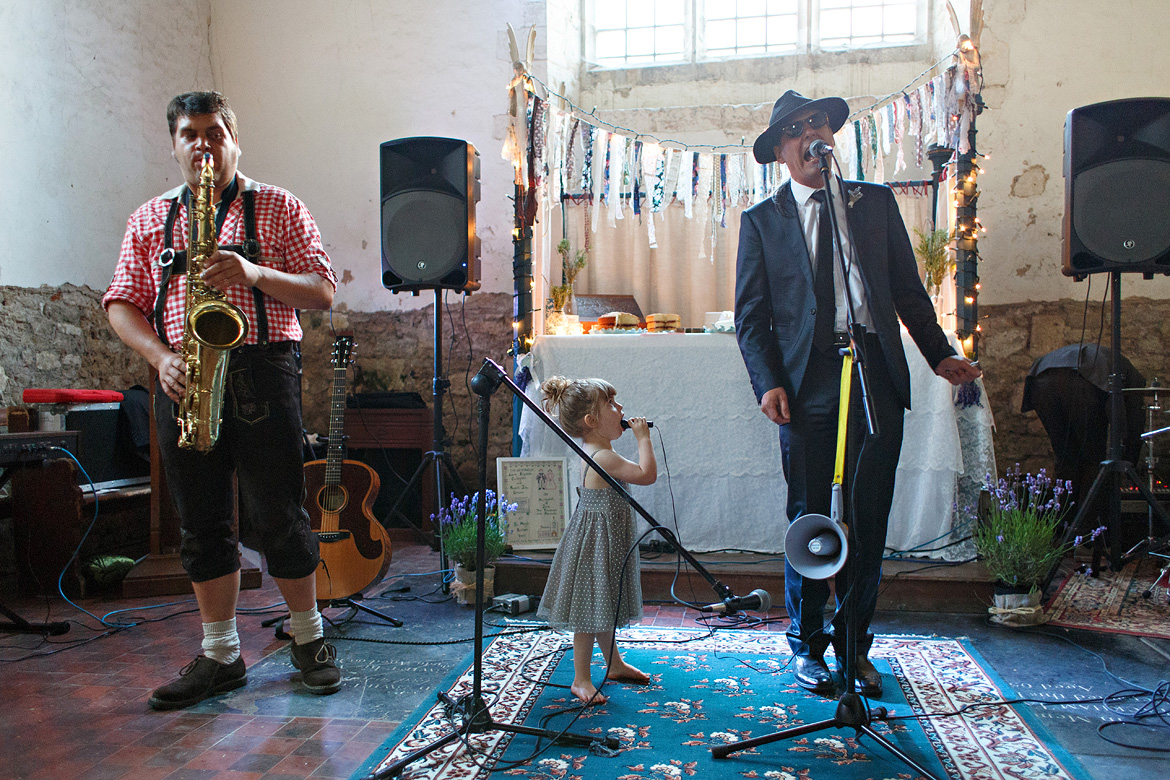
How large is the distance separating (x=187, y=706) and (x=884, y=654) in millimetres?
2114

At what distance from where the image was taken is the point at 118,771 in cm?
193

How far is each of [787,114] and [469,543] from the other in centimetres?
205

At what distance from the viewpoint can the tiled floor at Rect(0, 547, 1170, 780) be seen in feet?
6.40

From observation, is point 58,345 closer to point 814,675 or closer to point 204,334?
point 204,334

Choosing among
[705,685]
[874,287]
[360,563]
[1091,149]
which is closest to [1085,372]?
[1091,149]

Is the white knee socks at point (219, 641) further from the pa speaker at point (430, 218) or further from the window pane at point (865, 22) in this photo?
the window pane at point (865, 22)

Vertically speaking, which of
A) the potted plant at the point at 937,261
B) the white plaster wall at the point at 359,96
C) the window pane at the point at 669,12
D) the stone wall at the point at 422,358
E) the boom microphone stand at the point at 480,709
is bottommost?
the boom microphone stand at the point at 480,709

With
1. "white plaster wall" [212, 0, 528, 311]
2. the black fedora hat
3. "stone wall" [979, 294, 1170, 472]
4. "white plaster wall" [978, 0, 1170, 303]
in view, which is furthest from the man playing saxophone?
"white plaster wall" [978, 0, 1170, 303]

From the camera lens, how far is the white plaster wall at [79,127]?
4262 mm

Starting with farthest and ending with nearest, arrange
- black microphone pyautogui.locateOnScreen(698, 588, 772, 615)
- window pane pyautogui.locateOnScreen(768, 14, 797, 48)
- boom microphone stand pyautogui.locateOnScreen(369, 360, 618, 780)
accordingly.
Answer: window pane pyautogui.locateOnScreen(768, 14, 797, 48), boom microphone stand pyautogui.locateOnScreen(369, 360, 618, 780), black microphone pyautogui.locateOnScreen(698, 588, 772, 615)

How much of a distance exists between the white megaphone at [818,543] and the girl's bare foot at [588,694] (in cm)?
73

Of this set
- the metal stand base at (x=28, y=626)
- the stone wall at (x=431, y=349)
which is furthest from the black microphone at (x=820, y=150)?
the stone wall at (x=431, y=349)

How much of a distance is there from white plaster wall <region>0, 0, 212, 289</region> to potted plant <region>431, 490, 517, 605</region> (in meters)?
2.64

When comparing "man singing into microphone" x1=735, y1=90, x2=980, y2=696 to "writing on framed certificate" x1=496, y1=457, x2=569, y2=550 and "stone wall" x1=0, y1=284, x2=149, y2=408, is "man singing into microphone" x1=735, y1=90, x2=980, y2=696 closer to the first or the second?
"writing on framed certificate" x1=496, y1=457, x2=569, y2=550
